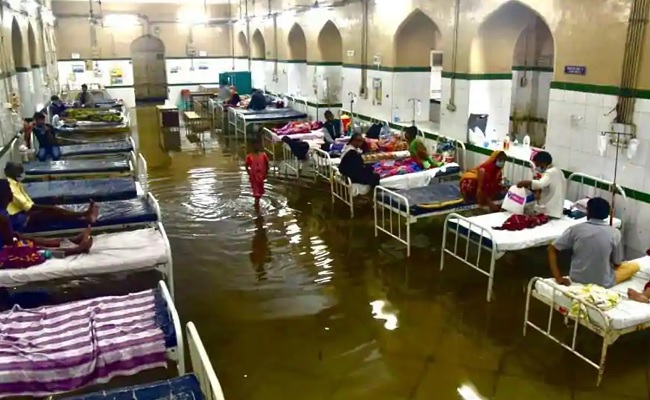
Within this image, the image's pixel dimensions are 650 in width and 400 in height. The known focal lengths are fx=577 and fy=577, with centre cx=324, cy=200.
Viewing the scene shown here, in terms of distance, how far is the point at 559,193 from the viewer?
6758mm

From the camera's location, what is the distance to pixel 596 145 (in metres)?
7.05

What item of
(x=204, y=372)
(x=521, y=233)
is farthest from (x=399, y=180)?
(x=204, y=372)

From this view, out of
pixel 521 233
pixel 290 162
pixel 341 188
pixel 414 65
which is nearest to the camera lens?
pixel 521 233

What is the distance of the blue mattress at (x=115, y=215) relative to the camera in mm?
6805

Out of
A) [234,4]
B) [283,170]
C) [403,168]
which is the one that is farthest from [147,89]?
[403,168]

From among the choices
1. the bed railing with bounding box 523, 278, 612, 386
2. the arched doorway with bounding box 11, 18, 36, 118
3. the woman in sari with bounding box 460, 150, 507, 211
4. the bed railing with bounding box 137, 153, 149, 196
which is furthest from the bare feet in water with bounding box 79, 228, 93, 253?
the arched doorway with bounding box 11, 18, 36, 118

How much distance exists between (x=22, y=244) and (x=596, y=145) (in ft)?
21.5

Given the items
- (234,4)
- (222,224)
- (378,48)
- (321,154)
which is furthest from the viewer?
(234,4)

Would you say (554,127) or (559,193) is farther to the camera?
(554,127)

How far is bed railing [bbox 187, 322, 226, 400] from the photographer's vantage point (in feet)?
10.7

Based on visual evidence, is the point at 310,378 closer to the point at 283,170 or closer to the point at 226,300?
the point at 226,300

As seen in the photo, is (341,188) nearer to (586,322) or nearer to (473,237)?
(473,237)

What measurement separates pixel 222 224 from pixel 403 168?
2998 mm

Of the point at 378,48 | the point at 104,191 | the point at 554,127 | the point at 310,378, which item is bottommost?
the point at 310,378
